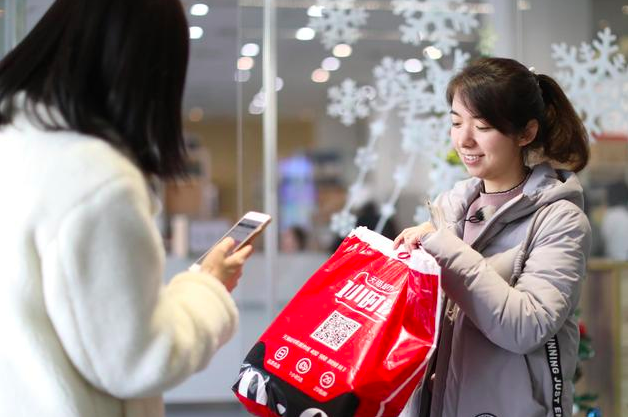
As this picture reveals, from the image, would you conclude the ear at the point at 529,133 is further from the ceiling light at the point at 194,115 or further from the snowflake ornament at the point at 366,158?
the ceiling light at the point at 194,115

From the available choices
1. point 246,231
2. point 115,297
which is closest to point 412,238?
point 246,231

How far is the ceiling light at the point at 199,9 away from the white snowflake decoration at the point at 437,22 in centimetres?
100

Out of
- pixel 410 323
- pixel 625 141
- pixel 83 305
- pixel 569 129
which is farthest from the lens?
pixel 625 141

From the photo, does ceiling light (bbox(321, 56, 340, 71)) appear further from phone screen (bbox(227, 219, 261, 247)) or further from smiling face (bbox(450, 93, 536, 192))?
phone screen (bbox(227, 219, 261, 247))

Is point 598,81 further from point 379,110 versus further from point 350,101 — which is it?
point 350,101

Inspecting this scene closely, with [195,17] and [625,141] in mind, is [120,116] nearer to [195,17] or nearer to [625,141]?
[195,17]

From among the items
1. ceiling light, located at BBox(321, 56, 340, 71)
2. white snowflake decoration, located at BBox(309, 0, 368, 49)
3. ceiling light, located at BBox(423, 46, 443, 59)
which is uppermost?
white snowflake decoration, located at BBox(309, 0, 368, 49)

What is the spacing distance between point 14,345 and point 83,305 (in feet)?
0.52

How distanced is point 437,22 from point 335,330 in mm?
2385

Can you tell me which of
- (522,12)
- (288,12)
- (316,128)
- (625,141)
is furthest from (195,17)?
(625,141)

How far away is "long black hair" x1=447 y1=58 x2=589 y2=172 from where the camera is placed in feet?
5.27

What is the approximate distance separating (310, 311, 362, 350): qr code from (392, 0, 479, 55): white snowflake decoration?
7.50ft

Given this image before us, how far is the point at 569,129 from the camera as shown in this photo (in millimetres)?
1712

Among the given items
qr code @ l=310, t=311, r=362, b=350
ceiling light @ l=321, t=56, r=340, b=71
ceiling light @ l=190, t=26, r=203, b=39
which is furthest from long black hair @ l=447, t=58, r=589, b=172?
ceiling light @ l=190, t=26, r=203, b=39
